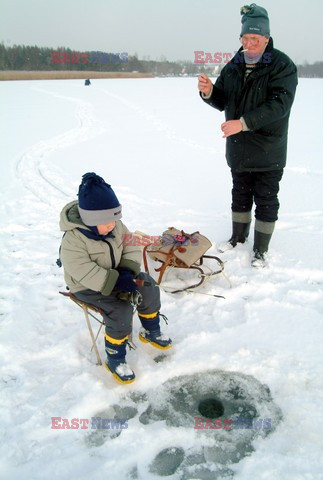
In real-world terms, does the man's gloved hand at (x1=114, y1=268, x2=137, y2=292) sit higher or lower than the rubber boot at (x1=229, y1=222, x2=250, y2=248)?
higher

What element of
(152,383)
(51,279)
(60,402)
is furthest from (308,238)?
(60,402)

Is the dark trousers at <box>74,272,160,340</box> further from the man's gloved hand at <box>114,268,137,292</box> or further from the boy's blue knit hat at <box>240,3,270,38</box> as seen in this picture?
the boy's blue knit hat at <box>240,3,270,38</box>

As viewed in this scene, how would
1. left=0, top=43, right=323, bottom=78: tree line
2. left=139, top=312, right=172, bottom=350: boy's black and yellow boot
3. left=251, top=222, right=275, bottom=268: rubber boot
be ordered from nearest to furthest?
left=139, top=312, right=172, bottom=350: boy's black and yellow boot < left=251, top=222, right=275, bottom=268: rubber boot < left=0, top=43, right=323, bottom=78: tree line

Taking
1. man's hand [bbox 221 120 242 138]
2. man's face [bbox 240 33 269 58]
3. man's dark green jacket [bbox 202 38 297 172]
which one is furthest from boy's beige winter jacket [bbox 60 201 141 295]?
man's face [bbox 240 33 269 58]

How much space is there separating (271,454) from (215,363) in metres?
0.66

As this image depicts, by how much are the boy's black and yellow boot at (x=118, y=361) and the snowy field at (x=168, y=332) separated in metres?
0.07

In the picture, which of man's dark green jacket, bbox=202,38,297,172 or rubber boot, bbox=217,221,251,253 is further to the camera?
rubber boot, bbox=217,221,251,253

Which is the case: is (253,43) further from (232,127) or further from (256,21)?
(232,127)

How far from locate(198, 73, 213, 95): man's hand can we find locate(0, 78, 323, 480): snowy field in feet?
5.11

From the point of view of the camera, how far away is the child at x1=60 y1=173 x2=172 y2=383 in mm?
2215

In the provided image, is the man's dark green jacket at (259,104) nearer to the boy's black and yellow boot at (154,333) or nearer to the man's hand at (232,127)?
the man's hand at (232,127)

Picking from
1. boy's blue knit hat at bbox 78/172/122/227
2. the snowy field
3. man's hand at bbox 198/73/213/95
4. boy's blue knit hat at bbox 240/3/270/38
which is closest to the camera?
the snowy field

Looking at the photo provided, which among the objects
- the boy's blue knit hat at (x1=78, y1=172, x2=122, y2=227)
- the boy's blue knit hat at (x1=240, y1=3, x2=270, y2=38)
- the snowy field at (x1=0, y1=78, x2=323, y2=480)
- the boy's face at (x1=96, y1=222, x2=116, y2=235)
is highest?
the boy's blue knit hat at (x1=240, y1=3, x2=270, y2=38)

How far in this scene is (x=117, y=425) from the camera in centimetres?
207
